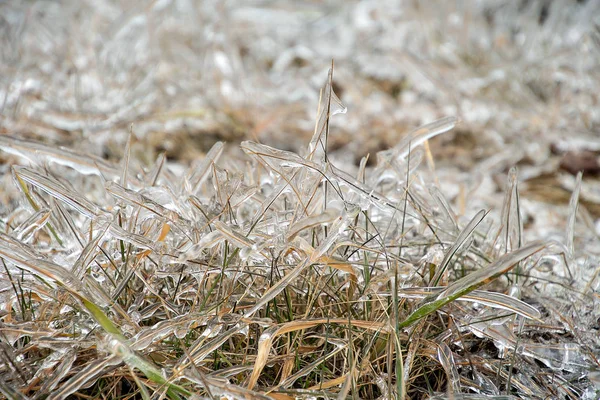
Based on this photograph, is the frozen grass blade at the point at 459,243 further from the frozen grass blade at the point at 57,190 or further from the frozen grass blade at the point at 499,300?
the frozen grass blade at the point at 57,190

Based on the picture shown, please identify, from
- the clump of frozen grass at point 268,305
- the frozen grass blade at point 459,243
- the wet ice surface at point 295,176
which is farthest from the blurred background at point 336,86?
the frozen grass blade at point 459,243

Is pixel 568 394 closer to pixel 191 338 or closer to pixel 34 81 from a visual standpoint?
pixel 191 338

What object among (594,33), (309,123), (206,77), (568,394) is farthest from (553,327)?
(206,77)

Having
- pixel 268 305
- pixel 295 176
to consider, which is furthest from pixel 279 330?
pixel 295 176

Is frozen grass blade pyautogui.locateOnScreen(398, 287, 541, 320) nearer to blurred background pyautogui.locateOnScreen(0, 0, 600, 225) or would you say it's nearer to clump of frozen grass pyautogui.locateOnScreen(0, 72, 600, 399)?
clump of frozen grass pyautogui.locateOnScreen(0, 72, 600, 399)

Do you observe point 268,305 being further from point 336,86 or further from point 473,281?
point 336,86

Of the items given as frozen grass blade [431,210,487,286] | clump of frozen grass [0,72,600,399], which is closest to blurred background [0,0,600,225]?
clump of frozen grass [0,72,600,399]
